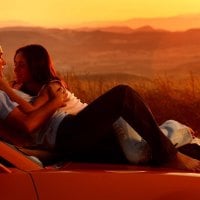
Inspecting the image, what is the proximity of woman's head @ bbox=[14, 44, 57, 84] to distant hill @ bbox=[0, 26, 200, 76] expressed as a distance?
14.3 m

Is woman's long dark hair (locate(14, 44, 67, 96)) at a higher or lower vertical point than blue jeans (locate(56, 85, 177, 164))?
higher

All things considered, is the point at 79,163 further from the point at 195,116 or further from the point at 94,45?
the point at 94,45

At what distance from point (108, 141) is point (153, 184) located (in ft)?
2.19

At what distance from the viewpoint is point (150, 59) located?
22.3 meters

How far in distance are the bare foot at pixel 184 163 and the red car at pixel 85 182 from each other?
14.1 inches

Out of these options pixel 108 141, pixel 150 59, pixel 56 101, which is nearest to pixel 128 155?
pixel 108 141

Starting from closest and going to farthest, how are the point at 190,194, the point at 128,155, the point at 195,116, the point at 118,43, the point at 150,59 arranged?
the point at 190,194 < the point at 128,155 < the point at 195,116 < the point at 150,59 < the point at 118,43

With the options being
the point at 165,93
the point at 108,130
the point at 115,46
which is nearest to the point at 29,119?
the point at 108,130

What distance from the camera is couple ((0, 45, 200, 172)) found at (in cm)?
411

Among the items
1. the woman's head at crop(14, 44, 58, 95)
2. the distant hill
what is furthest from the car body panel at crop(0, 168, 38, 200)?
the distant hill

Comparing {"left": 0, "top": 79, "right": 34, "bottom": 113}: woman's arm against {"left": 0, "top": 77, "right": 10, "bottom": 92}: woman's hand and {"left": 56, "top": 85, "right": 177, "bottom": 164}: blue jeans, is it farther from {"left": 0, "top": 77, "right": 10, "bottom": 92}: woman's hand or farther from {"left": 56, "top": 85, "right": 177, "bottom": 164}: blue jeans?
{"left": 56, "top": 85, "right": 177, "bottom": 164}: blue jeans

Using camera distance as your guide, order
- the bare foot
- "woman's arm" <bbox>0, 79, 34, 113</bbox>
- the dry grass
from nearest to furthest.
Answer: the bare foot < "woman's arm" <bbox>0, 79, 34, 113</bbox> < the dry grass

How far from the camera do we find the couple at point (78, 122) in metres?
4.11

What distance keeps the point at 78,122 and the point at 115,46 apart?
19.6m
